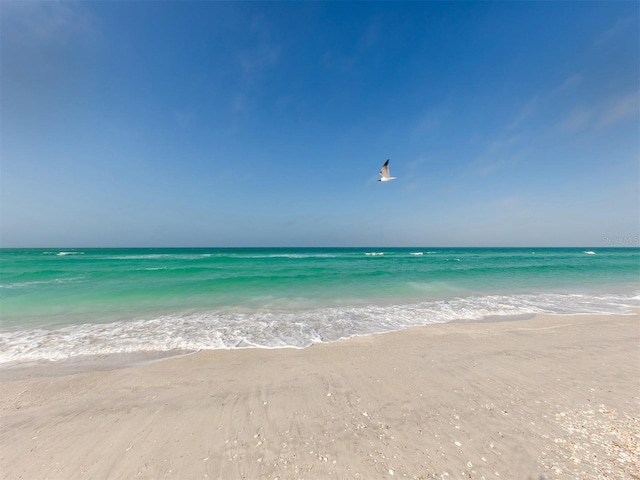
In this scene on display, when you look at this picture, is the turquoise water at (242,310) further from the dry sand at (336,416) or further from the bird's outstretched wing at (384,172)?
the bird's outstretched wing at (384,172)

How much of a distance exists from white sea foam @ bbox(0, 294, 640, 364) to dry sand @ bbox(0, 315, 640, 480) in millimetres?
868

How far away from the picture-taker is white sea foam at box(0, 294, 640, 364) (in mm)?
6070

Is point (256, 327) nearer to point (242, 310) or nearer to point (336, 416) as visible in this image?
point (242, 310)

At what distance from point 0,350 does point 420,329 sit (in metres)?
10.9

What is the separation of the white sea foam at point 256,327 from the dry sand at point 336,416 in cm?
87

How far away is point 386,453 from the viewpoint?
2844 millimetres

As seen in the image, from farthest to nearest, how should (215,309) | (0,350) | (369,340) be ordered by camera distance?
(215,309)
(369,340)
(0,350)

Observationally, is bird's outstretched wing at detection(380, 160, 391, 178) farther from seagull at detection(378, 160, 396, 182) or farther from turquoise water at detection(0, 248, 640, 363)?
turquoise water at detection(0, 248, 640, 363)

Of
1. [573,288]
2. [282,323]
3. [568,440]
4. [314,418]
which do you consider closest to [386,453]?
[314,418]

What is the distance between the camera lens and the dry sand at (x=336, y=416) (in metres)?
2.73

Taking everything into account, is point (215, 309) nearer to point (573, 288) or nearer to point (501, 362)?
point (501, 362)

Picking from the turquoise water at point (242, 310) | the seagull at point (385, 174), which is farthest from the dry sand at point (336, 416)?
the seagull at point (385, 174)

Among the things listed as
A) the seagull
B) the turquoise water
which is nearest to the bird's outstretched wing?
the seagull

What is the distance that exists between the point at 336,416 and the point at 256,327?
15.2 ft
